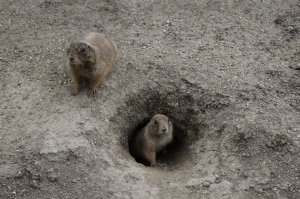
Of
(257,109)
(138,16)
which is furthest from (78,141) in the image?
(138,16)

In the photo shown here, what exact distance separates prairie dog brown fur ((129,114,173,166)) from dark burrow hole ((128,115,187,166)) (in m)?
0.20

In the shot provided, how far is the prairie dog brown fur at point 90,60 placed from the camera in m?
7.03

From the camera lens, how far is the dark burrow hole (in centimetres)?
809

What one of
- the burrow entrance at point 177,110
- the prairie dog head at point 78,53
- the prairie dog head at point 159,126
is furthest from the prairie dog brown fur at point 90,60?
the prairie dog head at point 159,126

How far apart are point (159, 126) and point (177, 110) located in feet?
2.35

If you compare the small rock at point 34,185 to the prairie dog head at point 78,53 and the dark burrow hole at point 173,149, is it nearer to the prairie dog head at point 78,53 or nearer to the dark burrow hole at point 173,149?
the prairie dog head at point 78,53

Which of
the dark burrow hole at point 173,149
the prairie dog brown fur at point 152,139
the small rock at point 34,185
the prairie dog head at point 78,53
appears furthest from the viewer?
the dark burrow hole at point 173,149

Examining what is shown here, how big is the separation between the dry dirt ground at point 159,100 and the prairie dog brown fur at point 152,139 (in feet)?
1.11

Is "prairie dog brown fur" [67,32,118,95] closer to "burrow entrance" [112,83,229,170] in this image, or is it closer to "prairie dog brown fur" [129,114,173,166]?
"burrow entrance" [112,83,229,170]

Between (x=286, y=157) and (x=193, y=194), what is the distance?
1.58 meters

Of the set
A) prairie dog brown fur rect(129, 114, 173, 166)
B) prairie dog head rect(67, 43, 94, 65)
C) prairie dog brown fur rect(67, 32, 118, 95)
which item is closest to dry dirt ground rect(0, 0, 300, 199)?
prairie dog brown fur rect(67, 32, 118, 95)

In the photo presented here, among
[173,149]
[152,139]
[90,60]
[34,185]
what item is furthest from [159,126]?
[34,185]

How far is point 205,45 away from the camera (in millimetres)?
8297

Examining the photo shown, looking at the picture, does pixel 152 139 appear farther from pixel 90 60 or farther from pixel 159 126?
pixel 90 60
